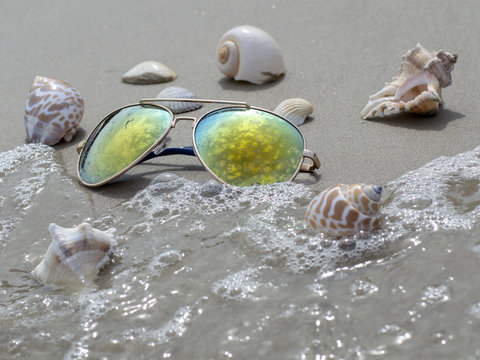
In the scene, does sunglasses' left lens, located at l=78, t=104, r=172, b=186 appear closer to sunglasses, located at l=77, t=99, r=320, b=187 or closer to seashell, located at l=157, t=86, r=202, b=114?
sunglasses, located at l=77, t=99, r=320, b=187

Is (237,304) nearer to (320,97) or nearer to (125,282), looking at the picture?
(125,282)

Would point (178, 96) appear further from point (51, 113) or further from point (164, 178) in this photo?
point (164, 178)

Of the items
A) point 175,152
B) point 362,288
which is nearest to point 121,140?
point 175,152

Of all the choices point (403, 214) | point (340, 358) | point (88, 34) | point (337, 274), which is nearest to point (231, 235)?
point (337, 274)

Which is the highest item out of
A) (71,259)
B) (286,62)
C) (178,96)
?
(286,62)

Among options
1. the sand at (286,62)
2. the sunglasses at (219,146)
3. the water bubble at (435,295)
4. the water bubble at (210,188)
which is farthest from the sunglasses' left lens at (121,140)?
the water bubble at (435,295)

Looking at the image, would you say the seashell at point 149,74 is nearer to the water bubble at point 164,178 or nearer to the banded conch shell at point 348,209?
the water bubble at point 164,178
